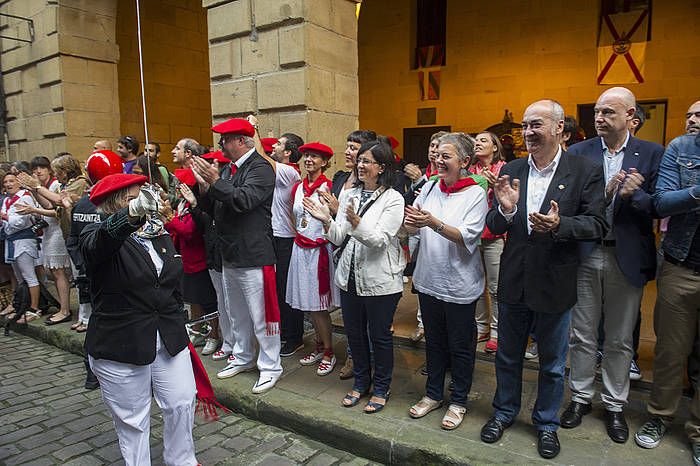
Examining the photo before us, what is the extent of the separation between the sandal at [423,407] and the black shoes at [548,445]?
76 cm

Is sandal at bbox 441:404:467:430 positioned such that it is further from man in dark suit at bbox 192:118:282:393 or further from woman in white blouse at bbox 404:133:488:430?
man in dark suit at bbox 192:118:282:393

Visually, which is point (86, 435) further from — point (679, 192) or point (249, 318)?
point (679, 192)

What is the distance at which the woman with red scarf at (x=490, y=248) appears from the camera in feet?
14.9

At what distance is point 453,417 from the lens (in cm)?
349

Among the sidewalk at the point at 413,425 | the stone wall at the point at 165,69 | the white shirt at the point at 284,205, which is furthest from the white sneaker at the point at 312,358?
the stone wall at the point at 165,69

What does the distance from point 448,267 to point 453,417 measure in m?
1.04

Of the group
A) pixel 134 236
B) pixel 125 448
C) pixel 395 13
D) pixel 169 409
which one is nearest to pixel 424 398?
pixel 169 409

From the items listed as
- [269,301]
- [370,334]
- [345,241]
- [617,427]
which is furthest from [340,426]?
[617,427]

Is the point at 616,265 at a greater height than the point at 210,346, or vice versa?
the point at 616,265

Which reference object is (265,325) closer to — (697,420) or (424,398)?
(424,398)

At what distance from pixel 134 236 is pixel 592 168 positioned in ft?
9.09

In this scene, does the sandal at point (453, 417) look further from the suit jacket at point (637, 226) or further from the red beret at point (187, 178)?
the red beret at point (187, 178)

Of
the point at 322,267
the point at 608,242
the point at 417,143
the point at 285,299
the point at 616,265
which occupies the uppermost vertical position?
the point at 417,143

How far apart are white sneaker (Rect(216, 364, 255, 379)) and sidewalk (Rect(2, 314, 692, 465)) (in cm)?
6
